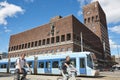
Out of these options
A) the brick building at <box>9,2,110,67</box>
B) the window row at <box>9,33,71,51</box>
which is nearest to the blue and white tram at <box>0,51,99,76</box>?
Answer: the brick building at <box>9,2,110,67</box>

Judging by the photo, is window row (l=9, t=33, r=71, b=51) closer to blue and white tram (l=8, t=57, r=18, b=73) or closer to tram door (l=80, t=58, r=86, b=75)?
blue and white tram (l=8, t=57, r=18, b=73)

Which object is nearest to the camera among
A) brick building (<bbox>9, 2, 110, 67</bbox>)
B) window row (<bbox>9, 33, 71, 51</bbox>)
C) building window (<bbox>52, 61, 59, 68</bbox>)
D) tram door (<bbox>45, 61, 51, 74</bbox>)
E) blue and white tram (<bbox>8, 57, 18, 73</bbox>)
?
building window (<bbox>52, 61, 59, 68</bbox>)

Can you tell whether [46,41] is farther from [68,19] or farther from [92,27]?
[92,27]

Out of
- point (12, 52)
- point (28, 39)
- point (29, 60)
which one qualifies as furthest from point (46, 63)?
point (12, 52)

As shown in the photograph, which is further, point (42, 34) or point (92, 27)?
point (92, 27)

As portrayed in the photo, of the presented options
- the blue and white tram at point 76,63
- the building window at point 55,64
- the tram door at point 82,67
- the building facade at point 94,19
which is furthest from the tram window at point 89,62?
the building facade at point 94,19

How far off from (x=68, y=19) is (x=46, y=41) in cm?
1083

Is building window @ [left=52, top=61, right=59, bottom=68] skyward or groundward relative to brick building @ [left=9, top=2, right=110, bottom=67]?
groundward

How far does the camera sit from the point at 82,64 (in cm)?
2014

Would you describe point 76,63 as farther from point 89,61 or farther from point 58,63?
point 58,63

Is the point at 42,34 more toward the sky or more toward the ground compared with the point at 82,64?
more toward the sky

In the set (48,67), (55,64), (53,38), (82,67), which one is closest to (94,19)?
(53,38)

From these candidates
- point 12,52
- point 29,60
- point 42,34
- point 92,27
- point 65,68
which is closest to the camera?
point 65,68

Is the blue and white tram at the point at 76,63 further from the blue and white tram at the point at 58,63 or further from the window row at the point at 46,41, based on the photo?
the window row at the point at 46,41
